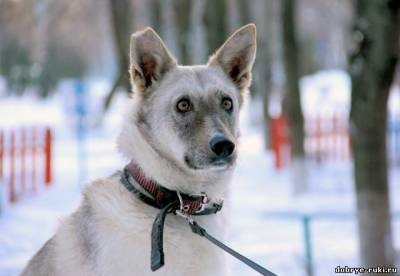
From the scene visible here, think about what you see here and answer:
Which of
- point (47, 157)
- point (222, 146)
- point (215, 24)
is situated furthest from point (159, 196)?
point (47, 157)

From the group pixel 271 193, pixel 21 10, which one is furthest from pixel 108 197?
pixel 21 10

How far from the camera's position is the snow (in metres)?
7.95

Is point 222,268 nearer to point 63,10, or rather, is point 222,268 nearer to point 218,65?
point 218,65

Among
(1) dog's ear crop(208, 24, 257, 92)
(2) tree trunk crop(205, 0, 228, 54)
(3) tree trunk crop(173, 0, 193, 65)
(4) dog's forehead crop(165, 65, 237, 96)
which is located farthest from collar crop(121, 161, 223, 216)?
(3) tree trunk crop(173, 0, 193, 65)

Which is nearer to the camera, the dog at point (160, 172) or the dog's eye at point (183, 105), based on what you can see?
the dog at point (160, 172)

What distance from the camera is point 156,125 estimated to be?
3662mm

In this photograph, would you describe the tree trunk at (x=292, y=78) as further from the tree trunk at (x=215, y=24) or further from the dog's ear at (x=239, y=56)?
the dog's ear at (x=239, y=56)

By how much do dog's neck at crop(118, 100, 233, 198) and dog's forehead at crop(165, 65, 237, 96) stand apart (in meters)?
0.35

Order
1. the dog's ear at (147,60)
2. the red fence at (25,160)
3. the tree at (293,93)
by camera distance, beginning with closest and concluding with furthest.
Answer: the dog's ear at (147,60)
the red fence at (25,160)
the tree at (293,93)

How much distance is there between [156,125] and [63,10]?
2256 centimetres

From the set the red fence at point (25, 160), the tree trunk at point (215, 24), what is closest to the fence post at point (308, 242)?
the tree trunk at point (215, 24)

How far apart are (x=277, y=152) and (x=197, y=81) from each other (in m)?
15.6

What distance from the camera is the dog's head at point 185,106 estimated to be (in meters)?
3.49

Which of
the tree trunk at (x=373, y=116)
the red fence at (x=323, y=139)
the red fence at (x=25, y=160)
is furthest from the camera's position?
the red fence at (x=323, y=139)
